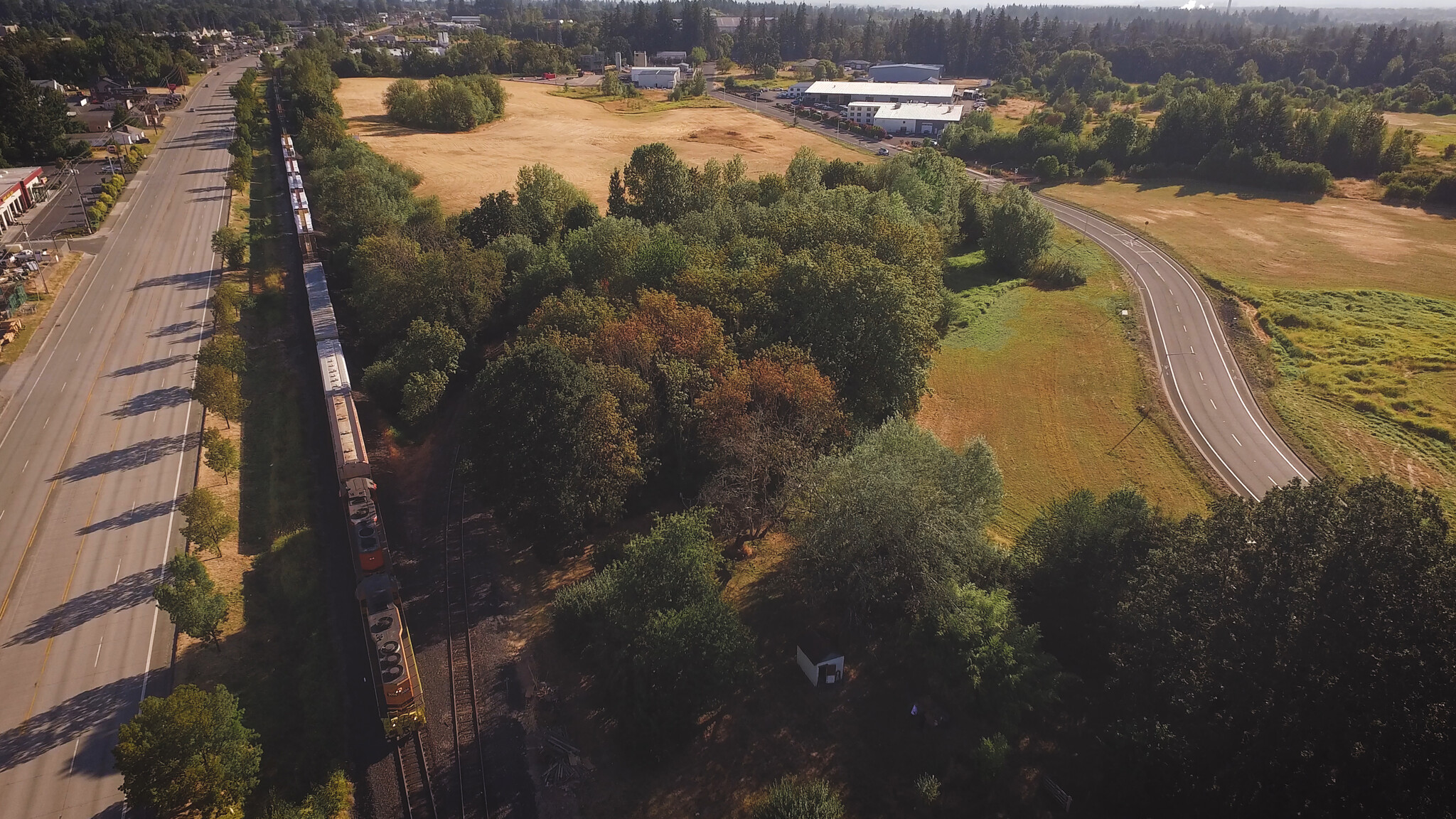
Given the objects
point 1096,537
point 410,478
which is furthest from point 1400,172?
point 410,478

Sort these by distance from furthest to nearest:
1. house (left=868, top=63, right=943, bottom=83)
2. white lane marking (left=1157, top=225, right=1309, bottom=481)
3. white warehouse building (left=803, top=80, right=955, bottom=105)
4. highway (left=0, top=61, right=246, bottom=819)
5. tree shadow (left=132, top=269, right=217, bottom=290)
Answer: house (left=868, top=63, right=943, bottom=83)
white warehouse building (left=803, top=80, right=955, bottom=105)
tree shadow (left=132, top=269, right=217, bottom=290)
white lane marking (left=1157, top=225, right=1309, bottom=481)
highway (left=0, top=61, right=246, bottom=819)

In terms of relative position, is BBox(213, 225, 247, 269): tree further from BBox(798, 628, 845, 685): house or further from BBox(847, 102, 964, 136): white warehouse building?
BBox(847, 102, 964, 136): white warehouse building

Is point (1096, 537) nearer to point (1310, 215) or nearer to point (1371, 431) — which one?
point (1371, 431)

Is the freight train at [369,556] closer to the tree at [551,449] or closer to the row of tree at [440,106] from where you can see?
the tree at [551,449]

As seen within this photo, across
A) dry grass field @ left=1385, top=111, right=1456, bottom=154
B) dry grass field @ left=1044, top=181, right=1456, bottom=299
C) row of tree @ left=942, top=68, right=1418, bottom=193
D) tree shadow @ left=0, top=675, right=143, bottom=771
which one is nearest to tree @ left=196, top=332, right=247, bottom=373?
tree shadow @ left=0, top=675, right=143, bottom=771

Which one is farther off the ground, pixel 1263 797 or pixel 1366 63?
pixel 1366 63

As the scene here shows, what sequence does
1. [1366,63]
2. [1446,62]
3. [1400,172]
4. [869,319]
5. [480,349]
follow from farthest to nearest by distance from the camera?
[1366,63] → [1446,62] → [1400,172] → [480,349] → [869,319]
